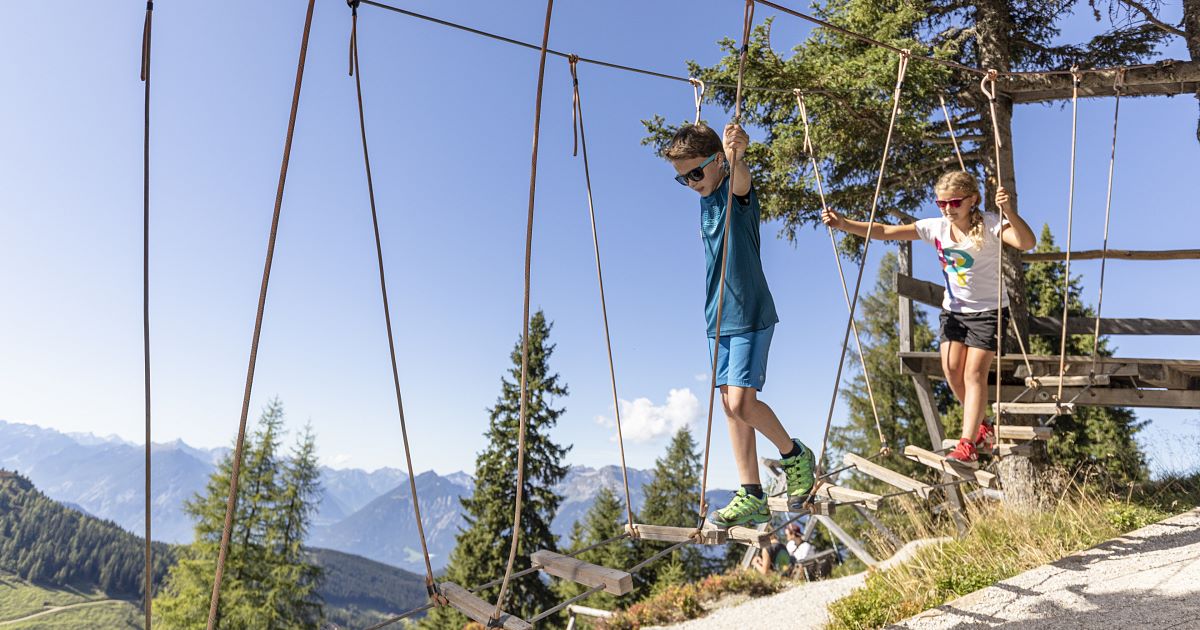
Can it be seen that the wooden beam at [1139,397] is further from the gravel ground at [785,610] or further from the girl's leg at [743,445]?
the girl's leg at [743,445]

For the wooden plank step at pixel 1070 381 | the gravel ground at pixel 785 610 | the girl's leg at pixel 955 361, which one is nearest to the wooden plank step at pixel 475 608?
the girl's leg at pixel 955 361

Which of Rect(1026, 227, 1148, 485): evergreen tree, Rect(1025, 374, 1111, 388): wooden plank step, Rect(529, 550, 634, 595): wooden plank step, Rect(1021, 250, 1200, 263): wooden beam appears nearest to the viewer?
Rect(529, 550, 634, 595): wooden plank step

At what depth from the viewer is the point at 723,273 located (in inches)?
109

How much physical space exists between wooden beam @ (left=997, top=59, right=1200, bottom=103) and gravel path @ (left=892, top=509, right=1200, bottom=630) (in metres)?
4.71

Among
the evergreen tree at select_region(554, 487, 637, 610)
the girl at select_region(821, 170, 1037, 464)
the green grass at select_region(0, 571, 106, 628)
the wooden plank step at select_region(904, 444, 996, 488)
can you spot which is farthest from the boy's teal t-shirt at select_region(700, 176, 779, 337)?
the green grass at select_region(0, 571, 106, 628)

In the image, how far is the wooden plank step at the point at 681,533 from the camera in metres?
3.02

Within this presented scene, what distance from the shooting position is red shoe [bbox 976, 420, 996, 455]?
15.6 ft

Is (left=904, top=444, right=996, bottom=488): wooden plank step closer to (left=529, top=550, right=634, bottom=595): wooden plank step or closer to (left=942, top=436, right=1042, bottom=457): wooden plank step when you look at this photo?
(left=942, top=436, right=1042, bottom=457): wooden plank step

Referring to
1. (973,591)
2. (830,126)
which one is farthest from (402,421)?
(830,126)

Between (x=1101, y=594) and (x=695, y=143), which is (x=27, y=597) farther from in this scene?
(x=695, y=143)

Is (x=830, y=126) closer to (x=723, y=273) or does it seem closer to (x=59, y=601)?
(x=723, y=273)

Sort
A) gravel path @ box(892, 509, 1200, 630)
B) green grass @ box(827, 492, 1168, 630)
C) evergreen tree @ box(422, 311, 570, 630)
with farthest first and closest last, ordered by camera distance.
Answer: evergreen tree @ box(422, 311, 570, 630) → green grass @ box(827, 492, 1168, 630) → gravel path @ box(892, 509, 1200, 630)

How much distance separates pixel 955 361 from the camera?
477cm

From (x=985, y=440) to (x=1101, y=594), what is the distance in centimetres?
122
